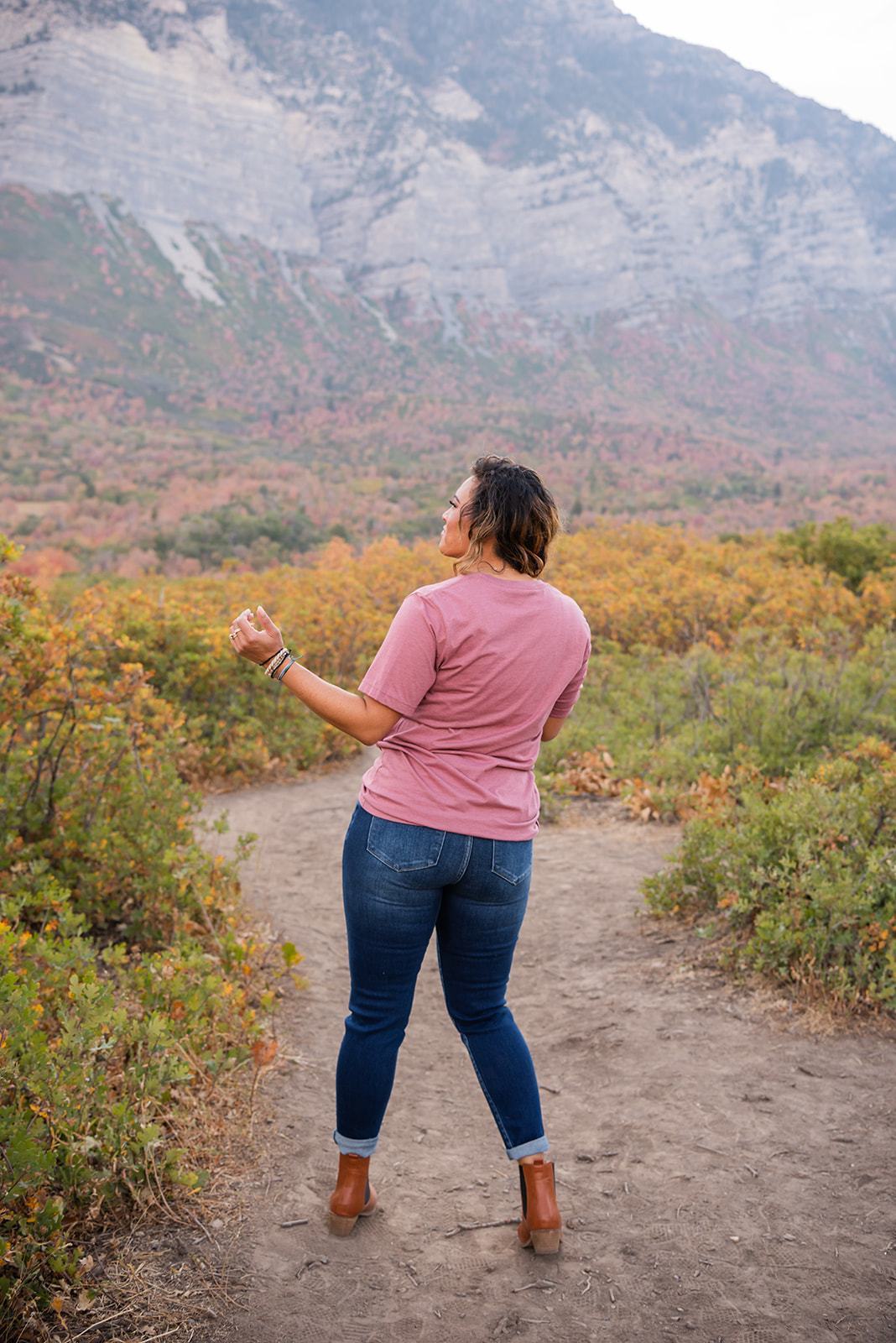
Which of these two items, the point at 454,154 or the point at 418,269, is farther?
the point at 454,154

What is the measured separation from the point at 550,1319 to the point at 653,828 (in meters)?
3.59

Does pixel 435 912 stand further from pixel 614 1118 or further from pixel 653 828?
pixel 653 828

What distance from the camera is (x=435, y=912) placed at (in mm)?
→ 2006

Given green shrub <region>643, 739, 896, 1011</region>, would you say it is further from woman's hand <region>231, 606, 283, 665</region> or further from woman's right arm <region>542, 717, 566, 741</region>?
woman's hand <region>231, 606, 283, 665</region>

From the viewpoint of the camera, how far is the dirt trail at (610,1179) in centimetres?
196

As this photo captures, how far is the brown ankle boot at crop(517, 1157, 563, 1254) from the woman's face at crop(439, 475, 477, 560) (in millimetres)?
1391

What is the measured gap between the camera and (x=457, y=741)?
1.93m

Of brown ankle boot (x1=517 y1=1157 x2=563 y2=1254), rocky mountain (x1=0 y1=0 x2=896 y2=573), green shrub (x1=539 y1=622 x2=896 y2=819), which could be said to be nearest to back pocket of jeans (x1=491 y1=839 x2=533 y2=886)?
brown ankle boot (x1=517 y1=1157 x2=563 y2=1254)

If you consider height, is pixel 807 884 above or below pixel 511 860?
below

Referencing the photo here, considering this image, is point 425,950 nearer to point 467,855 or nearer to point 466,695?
point 467,855

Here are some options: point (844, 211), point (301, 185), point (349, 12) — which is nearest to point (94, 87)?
point (301, 185)

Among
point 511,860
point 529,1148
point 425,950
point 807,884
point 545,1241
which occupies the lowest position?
point 545,1241

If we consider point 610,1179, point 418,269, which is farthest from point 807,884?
point 418,269

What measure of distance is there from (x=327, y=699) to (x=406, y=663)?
0.18 metres
